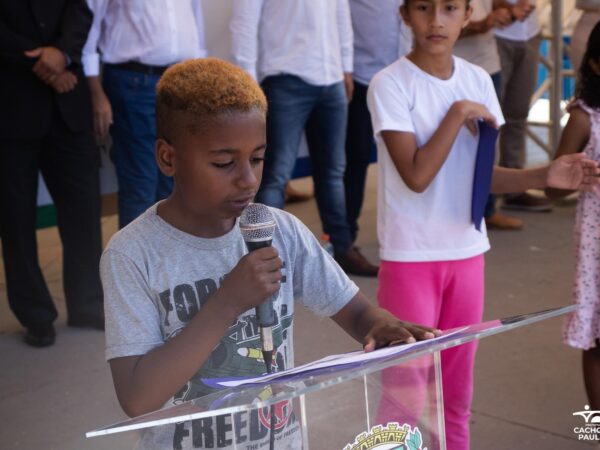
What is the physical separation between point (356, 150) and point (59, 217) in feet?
7.00

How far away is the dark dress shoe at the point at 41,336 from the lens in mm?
4645

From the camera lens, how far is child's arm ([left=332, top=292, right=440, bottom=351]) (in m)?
1.82

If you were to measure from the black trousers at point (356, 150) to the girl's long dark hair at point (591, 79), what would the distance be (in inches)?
102

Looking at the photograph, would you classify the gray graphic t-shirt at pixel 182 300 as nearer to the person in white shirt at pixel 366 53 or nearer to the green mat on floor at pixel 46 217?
the person in white shirt at pixel 366 53

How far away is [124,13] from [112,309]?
127 inches

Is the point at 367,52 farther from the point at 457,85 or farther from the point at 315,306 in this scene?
the point at 315,306

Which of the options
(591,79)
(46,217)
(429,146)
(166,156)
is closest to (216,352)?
(166,156)

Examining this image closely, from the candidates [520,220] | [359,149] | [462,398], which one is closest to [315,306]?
[462,398]

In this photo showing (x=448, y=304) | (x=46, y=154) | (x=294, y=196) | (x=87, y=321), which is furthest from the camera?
(x=294, y=196)

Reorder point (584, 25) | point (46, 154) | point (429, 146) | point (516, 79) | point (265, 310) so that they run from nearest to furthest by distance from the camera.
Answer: point (265, 310) → point (429, 146) → point (46, 154) → point (584, 25) → point (516, 79)

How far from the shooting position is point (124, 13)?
471 centimetres

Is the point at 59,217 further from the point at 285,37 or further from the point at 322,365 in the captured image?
the point at 322,365

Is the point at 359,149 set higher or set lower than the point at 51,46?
lower

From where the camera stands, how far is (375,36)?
19.2 ft
